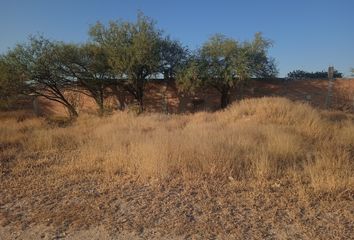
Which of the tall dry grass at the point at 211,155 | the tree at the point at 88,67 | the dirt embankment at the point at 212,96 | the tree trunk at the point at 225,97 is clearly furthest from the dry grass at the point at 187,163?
the tree trunk at the point at 225,97

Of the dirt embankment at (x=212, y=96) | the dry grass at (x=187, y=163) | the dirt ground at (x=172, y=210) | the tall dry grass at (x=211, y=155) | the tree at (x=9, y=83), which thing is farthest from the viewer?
the dirt embankment at (x=212, y=96)

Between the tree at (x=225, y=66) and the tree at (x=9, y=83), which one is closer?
the tree at (x=9, y=83)

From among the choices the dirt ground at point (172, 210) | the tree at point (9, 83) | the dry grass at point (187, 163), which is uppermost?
the tree at point (9, 83)

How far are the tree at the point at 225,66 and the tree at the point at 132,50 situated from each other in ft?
8.69

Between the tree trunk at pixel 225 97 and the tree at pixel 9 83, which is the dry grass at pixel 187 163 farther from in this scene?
the tree trunk at pixel 225 97

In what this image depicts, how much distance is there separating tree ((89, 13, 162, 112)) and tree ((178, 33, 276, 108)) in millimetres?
2650

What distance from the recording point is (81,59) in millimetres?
25703

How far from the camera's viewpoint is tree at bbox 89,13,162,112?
25.0m

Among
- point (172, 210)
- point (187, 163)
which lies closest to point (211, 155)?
point (187, 163)

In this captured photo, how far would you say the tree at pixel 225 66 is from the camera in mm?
26281

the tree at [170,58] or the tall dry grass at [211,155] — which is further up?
the tree at [170,58]

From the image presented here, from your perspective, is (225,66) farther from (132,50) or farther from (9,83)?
(9,83)

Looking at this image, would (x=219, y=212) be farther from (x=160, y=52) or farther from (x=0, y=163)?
(x=160, y=52)

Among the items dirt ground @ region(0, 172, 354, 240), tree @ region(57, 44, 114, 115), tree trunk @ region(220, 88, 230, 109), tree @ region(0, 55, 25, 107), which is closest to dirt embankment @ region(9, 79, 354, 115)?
tree trunk @ region(220, 88, 230, 109)
